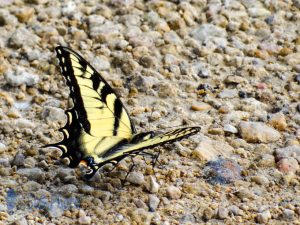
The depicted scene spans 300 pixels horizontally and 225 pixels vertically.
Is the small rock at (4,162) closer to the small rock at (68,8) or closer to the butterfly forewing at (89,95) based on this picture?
the butterfly forewing at (89,95)

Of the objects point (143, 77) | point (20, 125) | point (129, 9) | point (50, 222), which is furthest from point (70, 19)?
point (50, 222)

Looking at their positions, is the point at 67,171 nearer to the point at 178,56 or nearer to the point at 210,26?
the point at 178,56

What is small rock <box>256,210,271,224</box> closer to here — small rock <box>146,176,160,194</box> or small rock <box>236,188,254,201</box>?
small rock <box>236,188,254,201</box>

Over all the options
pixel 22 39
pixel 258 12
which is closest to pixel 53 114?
pixel 22 39

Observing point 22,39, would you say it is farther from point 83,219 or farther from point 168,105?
point 83,219

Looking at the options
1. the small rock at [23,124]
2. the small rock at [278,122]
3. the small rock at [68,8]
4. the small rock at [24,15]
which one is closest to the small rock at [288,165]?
the small rock at [278,122]

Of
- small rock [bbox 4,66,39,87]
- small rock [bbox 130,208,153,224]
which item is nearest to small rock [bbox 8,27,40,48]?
small rock [bbox 4,66,39,87]
